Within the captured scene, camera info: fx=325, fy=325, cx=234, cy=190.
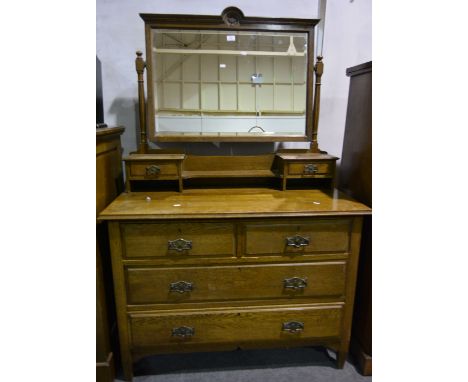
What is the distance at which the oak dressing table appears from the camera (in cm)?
142

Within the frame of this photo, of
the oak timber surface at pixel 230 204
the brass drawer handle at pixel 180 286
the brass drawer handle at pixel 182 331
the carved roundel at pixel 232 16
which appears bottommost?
the brass drawer handle at pixel 182 331

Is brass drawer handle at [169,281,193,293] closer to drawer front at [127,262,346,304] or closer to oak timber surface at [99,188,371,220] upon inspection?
drawer front at [127,262,346,304]

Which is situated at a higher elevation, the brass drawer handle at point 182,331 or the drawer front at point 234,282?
the drawer front at point 234,282

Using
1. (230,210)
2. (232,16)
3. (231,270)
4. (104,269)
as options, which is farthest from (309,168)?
(104,269)

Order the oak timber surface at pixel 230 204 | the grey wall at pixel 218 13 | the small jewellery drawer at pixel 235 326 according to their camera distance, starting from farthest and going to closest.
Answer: the grey wall at pixel 218 13
the small jewellery drawer at pixel 235 326
the oak timber surface at pixel 230 204

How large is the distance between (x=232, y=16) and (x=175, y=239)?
3.77ft

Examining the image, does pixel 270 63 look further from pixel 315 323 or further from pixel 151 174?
pixel 315 323

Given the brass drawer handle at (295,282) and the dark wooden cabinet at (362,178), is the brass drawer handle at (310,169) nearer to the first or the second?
the dark wooden cabinet at (362,178)

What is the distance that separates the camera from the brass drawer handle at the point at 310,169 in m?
1.67

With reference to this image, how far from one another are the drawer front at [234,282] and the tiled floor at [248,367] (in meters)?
0.44

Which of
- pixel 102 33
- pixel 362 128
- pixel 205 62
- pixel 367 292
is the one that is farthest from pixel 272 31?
pixel 367 292

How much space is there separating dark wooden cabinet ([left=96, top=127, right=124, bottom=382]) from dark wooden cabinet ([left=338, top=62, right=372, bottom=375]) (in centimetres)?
123

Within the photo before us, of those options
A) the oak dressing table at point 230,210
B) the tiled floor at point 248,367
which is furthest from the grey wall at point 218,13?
the tiled floor at point 248,367

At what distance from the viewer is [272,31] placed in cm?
169
